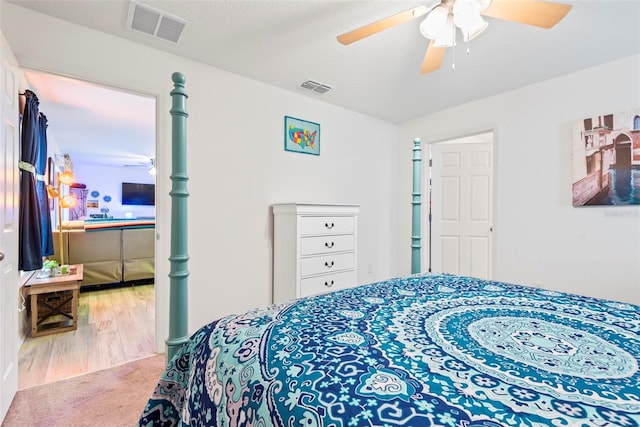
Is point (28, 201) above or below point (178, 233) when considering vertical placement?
above

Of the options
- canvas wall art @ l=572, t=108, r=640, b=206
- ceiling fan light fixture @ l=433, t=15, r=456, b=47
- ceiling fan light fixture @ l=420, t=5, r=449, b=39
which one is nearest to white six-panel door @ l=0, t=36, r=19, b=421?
ceiling fan light fixture @ l=420, t=5, r=449, b=39

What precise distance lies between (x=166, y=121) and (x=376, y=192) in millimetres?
2445

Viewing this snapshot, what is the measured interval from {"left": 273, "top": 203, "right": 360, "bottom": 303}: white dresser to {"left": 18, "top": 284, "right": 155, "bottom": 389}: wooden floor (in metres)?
1.18

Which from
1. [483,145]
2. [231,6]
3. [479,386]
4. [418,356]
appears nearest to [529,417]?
[479,386]

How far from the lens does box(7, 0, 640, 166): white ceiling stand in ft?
5.97

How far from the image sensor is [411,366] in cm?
64

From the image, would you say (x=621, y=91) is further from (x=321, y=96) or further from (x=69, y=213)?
(x=69, y=213)

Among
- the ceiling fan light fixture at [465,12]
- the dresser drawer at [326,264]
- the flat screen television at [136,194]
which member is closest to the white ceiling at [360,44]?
the ceiling fan light fixture at [465,12]

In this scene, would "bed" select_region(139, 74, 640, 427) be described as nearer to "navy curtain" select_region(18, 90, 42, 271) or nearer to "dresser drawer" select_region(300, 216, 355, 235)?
"dresser drawer" select_region(300, 216, 355, 235)

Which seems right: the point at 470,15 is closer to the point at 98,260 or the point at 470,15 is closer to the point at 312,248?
the point at 312,248

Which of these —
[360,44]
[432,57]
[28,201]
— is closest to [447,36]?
[432,57]

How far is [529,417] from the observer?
47 cm

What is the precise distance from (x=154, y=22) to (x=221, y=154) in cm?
98

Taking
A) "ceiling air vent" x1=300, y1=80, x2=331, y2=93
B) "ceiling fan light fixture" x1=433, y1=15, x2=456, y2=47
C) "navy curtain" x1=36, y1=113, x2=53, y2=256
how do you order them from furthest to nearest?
1. "ceiling air vent" x1=300, y1=80, x2=331, y2=93
2. "navy curtain" x1=36, y1=113, x2=53, y2=256
3. "ceiling fan light fixture" x1=433, y1=15, x2=456, y2=47
